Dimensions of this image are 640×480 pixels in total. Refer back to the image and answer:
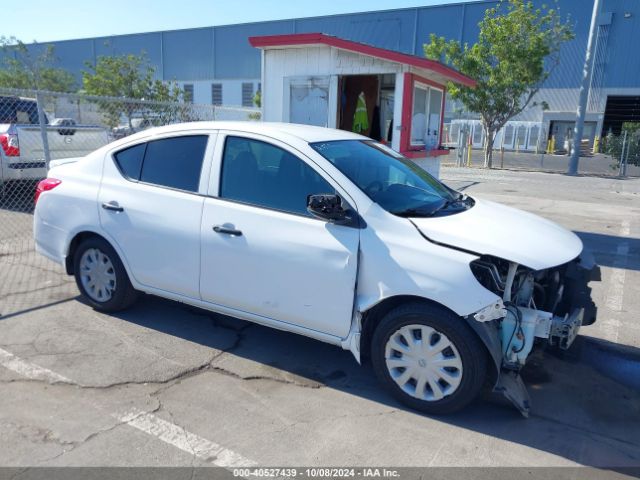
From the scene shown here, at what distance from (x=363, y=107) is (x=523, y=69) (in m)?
14.9

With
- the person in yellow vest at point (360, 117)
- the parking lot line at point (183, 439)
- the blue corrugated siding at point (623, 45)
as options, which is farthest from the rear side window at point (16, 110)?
the blue corrugated siding at point (623, 45)

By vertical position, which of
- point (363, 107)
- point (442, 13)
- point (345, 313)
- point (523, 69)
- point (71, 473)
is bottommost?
point (71, 473)

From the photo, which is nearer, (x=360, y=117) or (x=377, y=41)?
(x=360, y=117)

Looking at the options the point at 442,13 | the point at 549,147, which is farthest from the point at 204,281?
the point at 442,13

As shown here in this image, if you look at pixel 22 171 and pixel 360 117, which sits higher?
pixel 360 117

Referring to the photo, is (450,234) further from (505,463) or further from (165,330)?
(165,330)

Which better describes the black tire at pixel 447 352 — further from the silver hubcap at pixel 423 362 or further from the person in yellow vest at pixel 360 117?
the person in yellow vest at pixel 360 117

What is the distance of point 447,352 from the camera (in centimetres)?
314

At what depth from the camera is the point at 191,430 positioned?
119 inches

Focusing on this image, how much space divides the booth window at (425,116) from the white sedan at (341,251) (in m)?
5.07

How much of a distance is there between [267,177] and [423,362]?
168cm

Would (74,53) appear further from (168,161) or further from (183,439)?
(183,439)

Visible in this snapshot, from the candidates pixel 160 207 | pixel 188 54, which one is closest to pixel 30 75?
pixel 188 54

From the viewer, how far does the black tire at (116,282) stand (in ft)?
14.5
